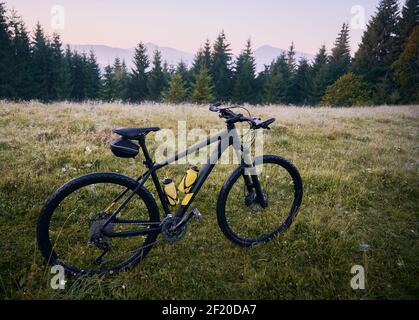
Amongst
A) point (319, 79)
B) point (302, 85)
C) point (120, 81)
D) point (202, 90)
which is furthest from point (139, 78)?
point (319, 79)

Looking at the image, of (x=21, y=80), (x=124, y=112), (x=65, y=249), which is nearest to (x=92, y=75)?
(x=21, y=80)

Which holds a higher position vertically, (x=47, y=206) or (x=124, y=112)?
(x=124, y=112)

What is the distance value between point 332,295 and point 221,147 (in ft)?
8.33

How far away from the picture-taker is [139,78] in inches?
2322

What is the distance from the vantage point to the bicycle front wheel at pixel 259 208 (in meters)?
4.08

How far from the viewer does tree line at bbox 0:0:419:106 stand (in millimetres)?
42469

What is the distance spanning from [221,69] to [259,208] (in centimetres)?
5485

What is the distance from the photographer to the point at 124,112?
40.8ft

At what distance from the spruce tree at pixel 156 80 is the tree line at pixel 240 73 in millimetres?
215

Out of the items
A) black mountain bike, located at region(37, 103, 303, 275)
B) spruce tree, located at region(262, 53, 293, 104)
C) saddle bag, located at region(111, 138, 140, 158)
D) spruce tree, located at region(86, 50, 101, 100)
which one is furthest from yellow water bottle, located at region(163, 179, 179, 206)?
spruce tree, located at region(86, 50, 101, 100)

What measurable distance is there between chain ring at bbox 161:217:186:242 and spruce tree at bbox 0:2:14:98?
53.0m

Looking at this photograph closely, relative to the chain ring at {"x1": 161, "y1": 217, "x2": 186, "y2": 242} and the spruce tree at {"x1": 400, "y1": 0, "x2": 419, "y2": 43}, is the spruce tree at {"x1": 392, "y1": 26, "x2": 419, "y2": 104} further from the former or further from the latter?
the chain ring at {"x1": 161, "y1": 217, "x2": 186, "y2": 242}

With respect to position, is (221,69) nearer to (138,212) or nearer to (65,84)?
(65,84)

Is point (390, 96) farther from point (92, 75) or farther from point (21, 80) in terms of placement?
point (21, 80)
